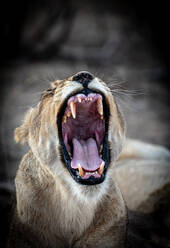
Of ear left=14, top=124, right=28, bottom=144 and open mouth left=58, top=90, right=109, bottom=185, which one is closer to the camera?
open mouth left=58, top=90, right=109, bottom=185

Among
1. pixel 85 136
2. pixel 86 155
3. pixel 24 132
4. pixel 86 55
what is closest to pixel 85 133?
pixel 85 136

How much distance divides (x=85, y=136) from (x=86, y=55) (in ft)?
13.8

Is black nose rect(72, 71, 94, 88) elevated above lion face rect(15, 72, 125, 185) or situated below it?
above

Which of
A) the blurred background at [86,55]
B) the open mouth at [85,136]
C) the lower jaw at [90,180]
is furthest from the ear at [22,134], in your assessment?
the blurred background at [86,55]

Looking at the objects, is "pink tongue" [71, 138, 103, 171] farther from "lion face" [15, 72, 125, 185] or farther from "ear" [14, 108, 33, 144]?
"ear" [14, 108, 33, 144]

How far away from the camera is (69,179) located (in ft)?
5.03

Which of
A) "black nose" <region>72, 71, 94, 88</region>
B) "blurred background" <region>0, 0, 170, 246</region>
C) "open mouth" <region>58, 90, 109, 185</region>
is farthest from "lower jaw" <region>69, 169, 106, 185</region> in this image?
"blurred background" <region>0, 0, 170, 246</region>

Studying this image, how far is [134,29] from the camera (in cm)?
659

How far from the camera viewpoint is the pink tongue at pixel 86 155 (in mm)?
1534

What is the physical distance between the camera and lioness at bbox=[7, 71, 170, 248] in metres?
1.51

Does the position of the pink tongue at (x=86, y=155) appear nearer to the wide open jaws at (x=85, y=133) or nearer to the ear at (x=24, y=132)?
the wide open jaws at (x=85, y=133)

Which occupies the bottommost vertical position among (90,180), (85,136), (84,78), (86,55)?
(90,180)

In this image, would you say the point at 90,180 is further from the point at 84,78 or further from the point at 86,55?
the point at 86,55

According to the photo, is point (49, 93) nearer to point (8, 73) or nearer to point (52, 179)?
point (52, 179)
